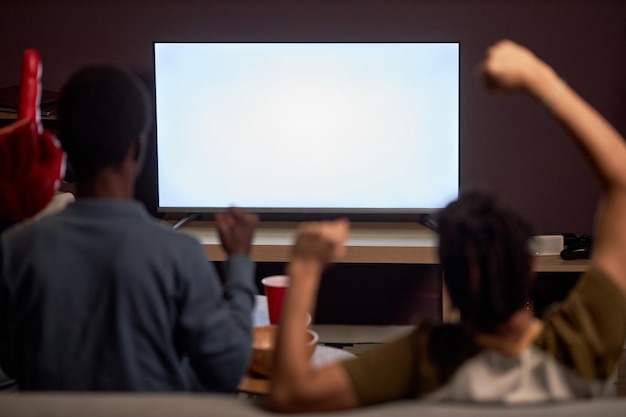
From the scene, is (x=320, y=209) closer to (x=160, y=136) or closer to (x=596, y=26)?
(x=160, y=136)

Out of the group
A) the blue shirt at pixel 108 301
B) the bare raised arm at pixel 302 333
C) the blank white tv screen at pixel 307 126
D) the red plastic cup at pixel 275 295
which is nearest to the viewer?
the bare raised arm at pixel 302 333

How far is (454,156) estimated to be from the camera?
10.8 ft

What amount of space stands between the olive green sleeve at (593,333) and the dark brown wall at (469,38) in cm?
241

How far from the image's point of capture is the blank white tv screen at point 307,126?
10.7 feet

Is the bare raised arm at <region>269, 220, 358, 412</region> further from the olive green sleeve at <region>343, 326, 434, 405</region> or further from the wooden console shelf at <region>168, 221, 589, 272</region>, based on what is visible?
the wooden console shelf at <region>168, 221, 589, 272</region>

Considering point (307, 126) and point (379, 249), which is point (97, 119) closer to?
point (379, 249)

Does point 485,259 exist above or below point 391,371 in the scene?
above

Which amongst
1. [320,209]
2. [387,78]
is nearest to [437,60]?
[387,78]

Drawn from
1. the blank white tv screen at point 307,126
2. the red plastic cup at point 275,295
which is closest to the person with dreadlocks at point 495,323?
the red plastic cup at point 275,295

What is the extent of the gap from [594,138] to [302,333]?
445mm

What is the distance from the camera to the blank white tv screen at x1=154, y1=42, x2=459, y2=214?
3270mm

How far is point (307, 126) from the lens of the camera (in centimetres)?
332

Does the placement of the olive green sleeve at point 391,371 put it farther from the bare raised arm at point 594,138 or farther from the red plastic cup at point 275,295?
the red plastic cup at point 275,295

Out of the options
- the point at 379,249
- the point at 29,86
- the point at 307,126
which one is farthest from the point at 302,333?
the point at 307,126
